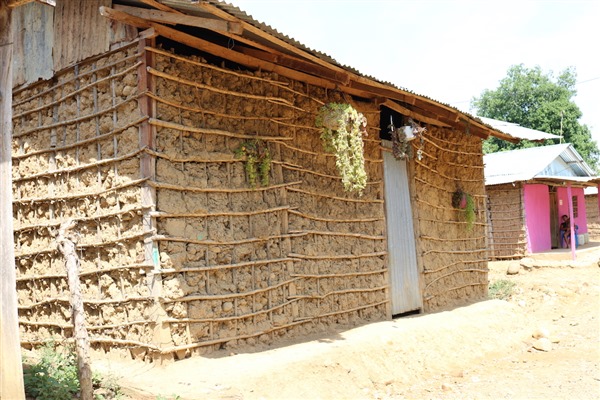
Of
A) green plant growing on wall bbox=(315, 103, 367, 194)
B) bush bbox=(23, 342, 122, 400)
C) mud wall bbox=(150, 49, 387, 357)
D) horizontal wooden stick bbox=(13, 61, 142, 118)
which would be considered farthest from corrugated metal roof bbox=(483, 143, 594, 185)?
bush bbox=(23, 342, 122, 400)

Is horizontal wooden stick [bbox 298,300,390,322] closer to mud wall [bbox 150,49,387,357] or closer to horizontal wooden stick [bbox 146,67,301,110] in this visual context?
mud wall [bbox 150,49,387,357]

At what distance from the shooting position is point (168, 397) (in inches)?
189

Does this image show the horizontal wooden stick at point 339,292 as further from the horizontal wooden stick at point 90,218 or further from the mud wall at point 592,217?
the mud wall at point 592,217

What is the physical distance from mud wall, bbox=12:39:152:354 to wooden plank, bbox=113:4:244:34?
15.0 inches

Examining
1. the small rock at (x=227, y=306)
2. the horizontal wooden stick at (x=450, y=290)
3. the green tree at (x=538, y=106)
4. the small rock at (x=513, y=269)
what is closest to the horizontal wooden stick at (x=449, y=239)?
the horizontal wooden stick at (x=450, y=290)

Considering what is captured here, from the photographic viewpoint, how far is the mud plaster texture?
564cm

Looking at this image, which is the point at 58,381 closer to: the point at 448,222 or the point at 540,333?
the point at 448,222

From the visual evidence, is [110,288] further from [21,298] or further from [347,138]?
[347,138]

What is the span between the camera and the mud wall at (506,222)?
16516 mm

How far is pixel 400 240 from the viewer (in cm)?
894

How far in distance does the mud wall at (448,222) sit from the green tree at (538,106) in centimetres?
1905

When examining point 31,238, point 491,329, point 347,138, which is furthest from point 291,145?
point 491,329

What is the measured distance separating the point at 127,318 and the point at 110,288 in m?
0.39

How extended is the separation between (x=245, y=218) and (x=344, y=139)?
1.82m
